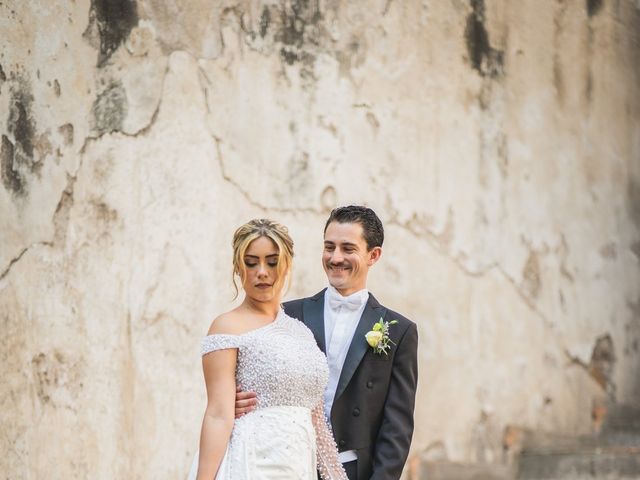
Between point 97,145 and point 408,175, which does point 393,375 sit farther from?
point 408,175

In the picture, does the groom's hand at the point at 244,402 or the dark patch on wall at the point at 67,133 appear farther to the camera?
the dark patch on wall at the point at 67,133

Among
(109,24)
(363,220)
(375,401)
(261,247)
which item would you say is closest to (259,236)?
(261,247)

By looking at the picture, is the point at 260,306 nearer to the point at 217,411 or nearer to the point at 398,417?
the point at 217,411

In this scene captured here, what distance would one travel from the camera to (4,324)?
17.0 ft

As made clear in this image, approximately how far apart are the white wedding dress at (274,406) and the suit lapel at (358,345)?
0.18 meters

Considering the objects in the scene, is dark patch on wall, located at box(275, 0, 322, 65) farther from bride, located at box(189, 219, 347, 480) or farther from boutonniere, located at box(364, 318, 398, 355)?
bride, located at box(189, 219, 347, 480)

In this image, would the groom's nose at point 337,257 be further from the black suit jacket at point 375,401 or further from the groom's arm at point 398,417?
the groom's arm at point 398,417

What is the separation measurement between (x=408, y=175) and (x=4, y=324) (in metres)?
2.44

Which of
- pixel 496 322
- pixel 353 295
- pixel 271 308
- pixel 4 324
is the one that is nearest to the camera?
pixel 271 308

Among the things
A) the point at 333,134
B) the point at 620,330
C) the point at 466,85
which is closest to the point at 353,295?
the point at 333,134

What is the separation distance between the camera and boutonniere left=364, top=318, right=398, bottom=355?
3.74 m

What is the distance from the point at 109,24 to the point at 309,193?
1353mm

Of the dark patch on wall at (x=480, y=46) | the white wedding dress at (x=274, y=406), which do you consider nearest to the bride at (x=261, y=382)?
the white wedding dress at (x=274, y=406)

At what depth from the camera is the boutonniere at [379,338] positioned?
374 cm
